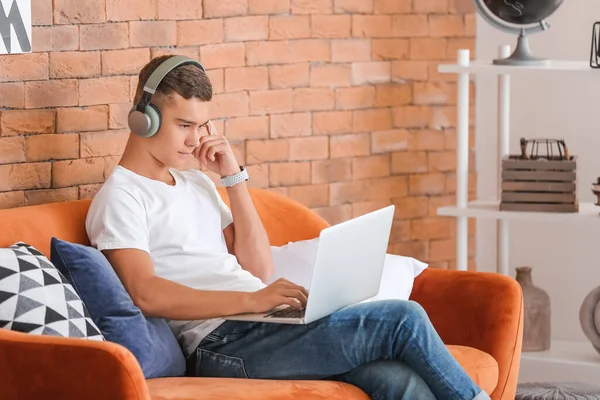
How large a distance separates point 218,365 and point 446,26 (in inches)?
77.0

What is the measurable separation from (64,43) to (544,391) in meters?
1.66

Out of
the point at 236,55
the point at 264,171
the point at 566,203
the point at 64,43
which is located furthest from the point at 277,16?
the point at 566,203

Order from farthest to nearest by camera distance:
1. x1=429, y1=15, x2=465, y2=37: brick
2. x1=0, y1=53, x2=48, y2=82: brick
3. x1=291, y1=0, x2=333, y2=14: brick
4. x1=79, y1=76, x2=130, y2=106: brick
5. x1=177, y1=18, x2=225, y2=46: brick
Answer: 1. x1=429, y1=15, x2=465, y2=37: brick
2. x1=291, y1=0, x2=333, y2=14: brick
3. x1=177, y1=18, x2=225, y2=46: brick
4. x1=79, y1=76, x2=130, y2=106: brick
5. x1=0, y1=53, x2=48, y2=82: brick

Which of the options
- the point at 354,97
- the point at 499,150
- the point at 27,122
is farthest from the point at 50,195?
the point at 499,150

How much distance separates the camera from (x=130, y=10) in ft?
10.2

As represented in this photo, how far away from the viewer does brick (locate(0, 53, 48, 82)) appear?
9.02 feet

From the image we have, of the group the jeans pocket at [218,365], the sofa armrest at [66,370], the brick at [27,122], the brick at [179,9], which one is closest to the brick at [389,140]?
the brick at [179,9]

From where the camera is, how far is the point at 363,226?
237 centimetres

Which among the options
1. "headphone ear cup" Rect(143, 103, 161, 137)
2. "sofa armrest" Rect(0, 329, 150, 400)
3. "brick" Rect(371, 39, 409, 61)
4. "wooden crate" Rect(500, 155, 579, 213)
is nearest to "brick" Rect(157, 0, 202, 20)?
"headphone ear cup" Rect(143, 103, 161, 137)

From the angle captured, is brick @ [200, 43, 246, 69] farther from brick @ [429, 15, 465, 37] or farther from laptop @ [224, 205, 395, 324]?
laptop @ [224, 205, 395, 324]

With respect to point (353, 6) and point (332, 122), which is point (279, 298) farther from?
point (353, 6)

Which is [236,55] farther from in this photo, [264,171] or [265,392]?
[265,392]

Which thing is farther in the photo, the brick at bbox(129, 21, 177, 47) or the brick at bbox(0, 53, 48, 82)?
the brick at bbox(129, 21, 177, 47)

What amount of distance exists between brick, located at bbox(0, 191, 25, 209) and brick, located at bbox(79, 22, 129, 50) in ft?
1.46
